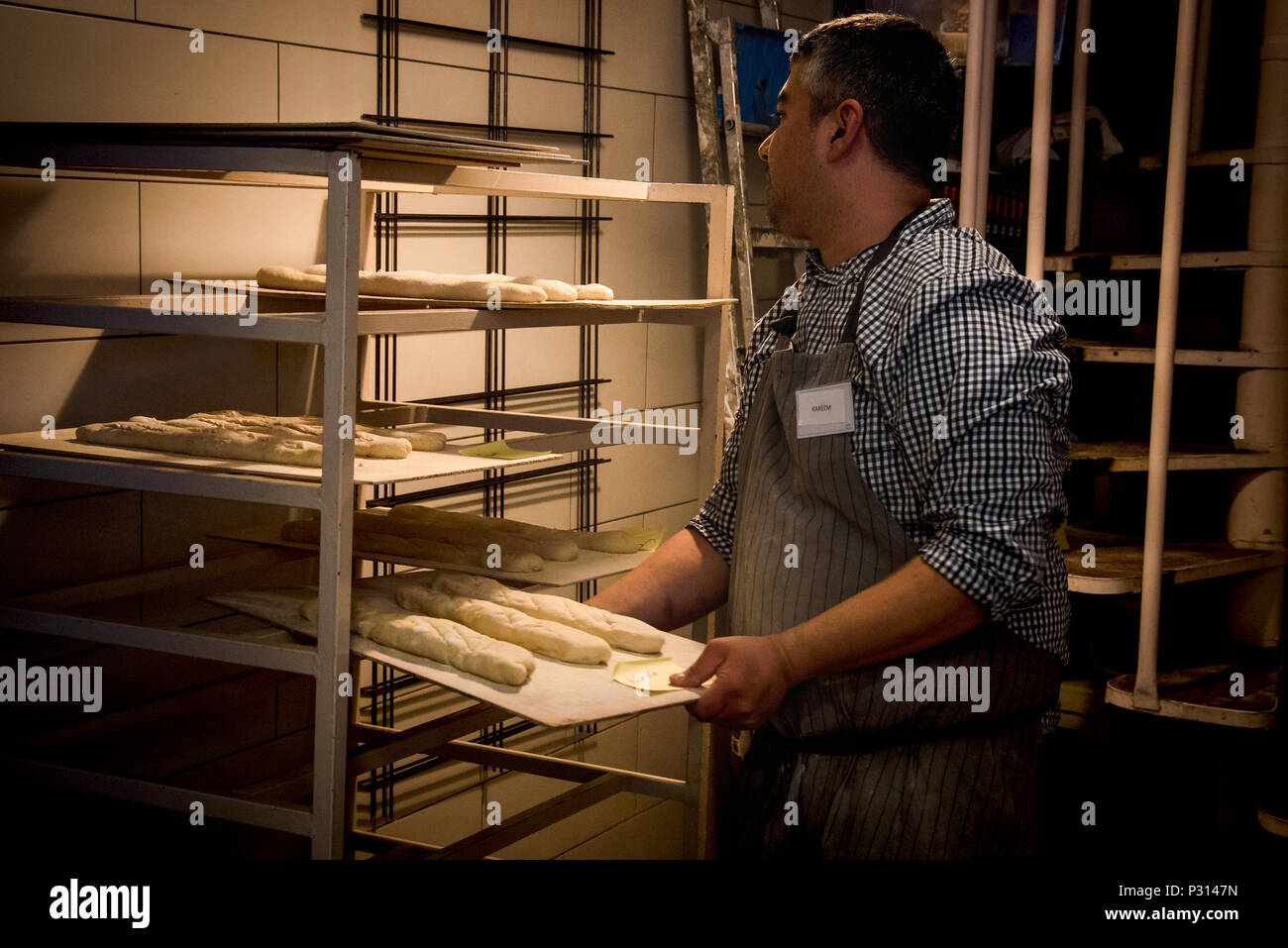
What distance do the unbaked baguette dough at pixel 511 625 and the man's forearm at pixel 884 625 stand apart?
258mm

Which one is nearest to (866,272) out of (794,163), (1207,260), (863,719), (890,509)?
(794,163)

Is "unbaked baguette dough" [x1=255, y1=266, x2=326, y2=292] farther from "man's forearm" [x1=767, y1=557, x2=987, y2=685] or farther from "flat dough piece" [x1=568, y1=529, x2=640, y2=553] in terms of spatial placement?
"man's forearm" [x1=767, y1=557, x2=987, y2=685]

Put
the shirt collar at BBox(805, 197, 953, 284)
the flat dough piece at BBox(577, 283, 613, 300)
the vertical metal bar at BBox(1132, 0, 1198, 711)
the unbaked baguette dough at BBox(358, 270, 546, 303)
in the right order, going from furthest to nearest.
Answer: the vertical metal bar at BBox(1132, 0, 1198, 711)
the flat dough piece at BBox(577, 283, 613, 300)
the unbaked baguette dough at BBox(358, 270, 546, 303)
the shirt collar at BBox(805, 197, 953, 284)

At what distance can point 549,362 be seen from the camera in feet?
10.6

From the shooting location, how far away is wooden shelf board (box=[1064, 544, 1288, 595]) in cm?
279

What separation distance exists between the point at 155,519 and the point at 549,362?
123 centimetres

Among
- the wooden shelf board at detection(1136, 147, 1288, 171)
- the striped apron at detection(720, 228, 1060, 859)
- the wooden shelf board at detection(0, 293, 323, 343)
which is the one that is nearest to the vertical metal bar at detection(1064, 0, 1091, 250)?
the wooden shelf board at detection(1136, 147, 1288, 171)

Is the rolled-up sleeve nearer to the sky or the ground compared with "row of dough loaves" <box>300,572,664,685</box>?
nearer to the sky

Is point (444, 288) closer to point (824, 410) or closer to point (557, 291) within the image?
point (557, 291)

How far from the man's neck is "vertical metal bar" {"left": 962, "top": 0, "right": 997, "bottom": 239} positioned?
1111mm

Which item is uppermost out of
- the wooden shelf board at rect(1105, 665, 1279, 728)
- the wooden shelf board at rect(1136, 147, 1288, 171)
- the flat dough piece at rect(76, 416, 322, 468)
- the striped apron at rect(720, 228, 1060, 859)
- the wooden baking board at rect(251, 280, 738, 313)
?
the wooden shelf board at rect(1136, 147, 1288, 171)
